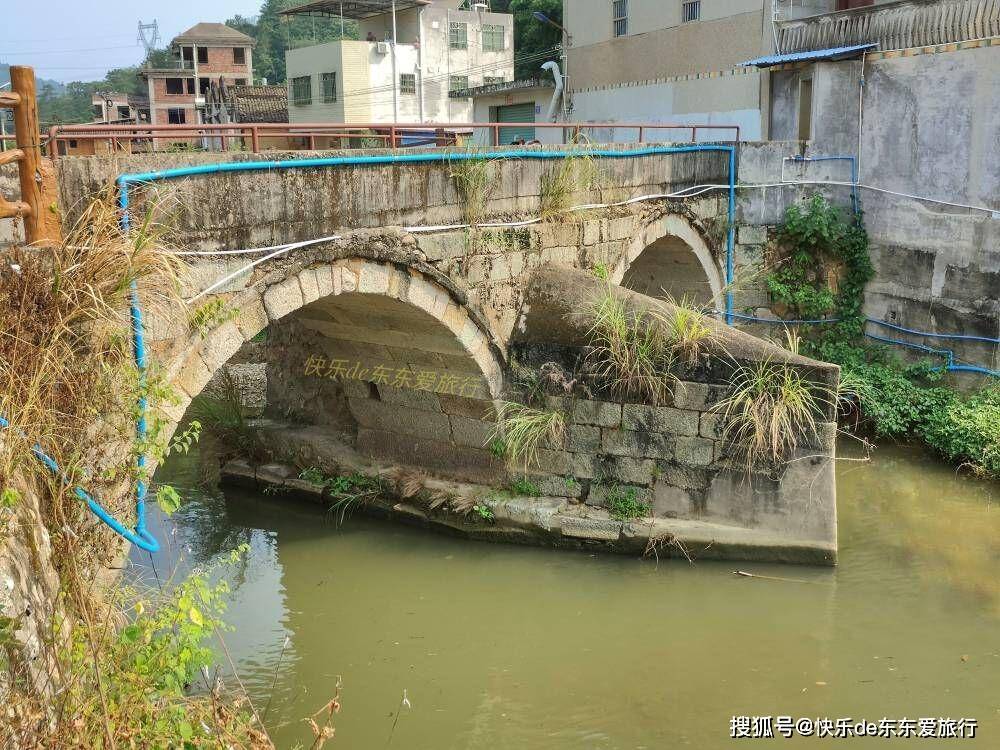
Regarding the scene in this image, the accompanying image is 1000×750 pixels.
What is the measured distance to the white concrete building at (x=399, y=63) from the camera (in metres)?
27.3

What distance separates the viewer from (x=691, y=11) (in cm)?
1584

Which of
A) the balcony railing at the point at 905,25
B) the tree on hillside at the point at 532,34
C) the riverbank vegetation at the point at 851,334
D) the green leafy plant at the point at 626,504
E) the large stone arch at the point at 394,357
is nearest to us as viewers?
the large stone arch at the point at 394,357

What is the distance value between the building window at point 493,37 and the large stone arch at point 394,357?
21593mm

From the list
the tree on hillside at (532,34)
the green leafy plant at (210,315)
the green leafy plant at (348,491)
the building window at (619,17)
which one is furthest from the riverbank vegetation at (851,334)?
the tree on hillside at (532,34)

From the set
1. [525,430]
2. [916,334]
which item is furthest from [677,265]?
[525,430]

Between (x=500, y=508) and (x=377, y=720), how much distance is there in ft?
9.57

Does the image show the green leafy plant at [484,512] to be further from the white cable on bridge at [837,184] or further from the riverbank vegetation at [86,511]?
the white cable on bridge at [837,184]

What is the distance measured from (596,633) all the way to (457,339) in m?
2.84

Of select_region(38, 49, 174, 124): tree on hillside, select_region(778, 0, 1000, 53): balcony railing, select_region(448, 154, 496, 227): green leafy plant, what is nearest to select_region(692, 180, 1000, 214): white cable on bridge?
select_region(778, 0, 1000, 53): balcony railing

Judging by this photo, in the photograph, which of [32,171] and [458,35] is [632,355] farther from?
[458,35]

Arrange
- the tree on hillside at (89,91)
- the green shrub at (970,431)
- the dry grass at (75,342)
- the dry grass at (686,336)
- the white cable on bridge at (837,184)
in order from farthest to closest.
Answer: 1. the tree on hillside at (89,91)
2. the white cable on bridge at (837,184)
3. the green shrub at (970,431)
4. the dry grass at (686,336)
5. the dry grass at (75,342)

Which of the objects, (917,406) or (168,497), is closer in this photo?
(168,497)

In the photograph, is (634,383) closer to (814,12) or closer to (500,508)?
(500,508)

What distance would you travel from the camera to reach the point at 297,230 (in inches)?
272
